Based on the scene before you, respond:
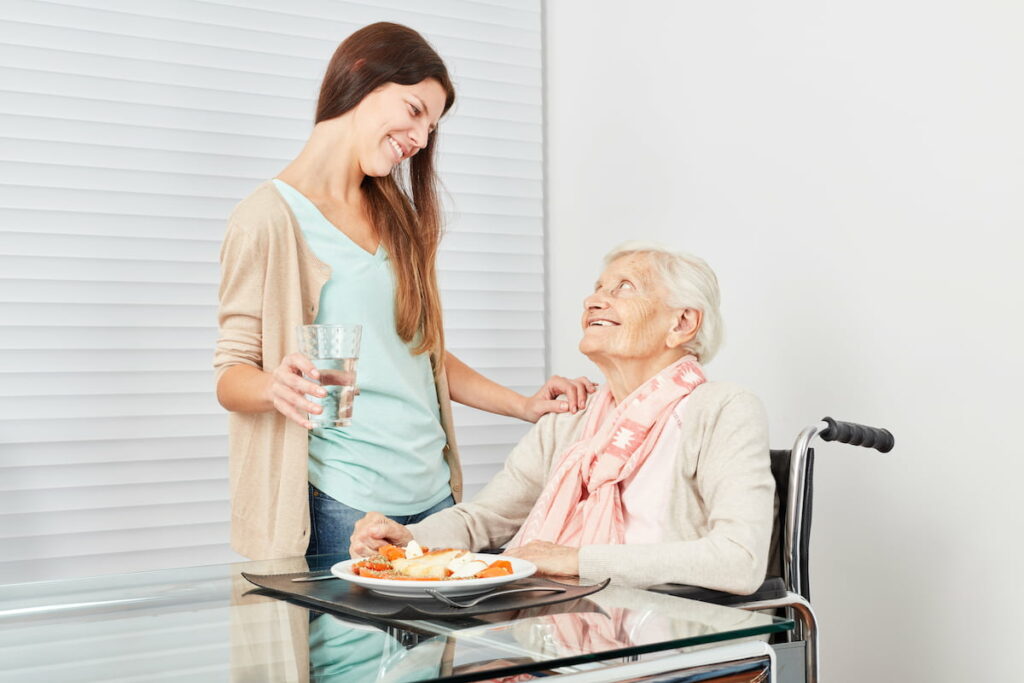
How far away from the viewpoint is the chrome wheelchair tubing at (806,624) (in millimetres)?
1526

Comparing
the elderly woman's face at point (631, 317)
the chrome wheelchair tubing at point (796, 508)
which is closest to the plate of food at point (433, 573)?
the chrome wheelchair tubing at point (796, 508)

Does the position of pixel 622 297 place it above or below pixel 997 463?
above

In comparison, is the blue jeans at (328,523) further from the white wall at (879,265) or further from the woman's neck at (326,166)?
the white wall at (879,265)

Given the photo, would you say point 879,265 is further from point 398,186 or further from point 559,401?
point 398,186

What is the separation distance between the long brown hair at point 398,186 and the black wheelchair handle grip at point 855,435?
76cm

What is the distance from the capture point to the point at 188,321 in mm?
2668

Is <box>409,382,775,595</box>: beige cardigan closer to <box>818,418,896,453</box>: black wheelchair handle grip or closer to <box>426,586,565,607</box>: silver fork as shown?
<box>818,418,896,453</box>: black wheelchair handle grip

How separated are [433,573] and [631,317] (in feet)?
2.85

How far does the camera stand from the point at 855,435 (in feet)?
5.65

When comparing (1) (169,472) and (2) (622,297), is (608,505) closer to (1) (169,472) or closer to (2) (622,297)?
(2) (622,297)

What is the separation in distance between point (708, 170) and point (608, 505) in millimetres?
1147

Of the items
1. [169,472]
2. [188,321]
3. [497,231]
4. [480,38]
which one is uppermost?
[480,38]

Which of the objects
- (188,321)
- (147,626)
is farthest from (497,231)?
(147,626)

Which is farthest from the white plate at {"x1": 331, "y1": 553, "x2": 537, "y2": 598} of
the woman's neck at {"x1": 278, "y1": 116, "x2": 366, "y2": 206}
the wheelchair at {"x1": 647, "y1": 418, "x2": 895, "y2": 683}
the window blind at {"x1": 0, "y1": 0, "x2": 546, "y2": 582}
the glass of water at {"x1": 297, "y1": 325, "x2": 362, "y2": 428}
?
the window blind at {"x1": 0, "y1": 0, "x2": 546, "y2": 582}
